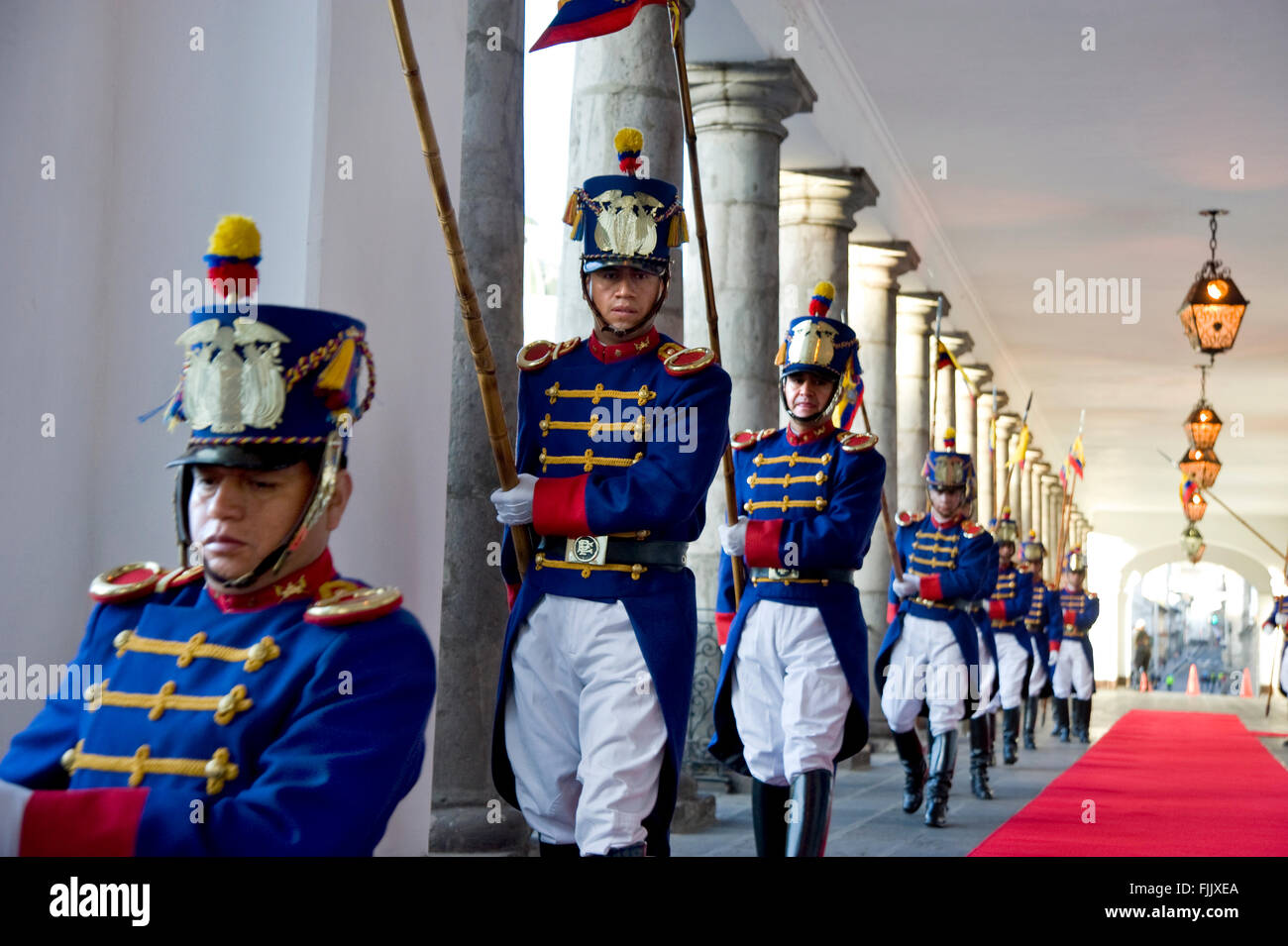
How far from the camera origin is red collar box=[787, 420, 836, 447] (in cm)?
605

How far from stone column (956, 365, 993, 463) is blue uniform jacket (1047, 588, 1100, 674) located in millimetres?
2554

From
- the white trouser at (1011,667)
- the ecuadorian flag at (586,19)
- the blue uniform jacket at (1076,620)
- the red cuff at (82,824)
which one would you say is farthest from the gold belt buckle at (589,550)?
the blue uniform jacket at (1076,620)

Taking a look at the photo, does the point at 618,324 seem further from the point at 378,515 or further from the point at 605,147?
the point at 605,147

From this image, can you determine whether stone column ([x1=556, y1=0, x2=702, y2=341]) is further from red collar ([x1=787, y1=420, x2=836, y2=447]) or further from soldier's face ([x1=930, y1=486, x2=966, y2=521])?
soldier's face ([x1=930, y1=486, x2=966, y2=521])

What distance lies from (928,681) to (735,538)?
132 inches

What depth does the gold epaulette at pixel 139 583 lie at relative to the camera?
2623 millimetres

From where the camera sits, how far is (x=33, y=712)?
10.7 feet

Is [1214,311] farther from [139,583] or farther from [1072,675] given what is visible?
[139,583]

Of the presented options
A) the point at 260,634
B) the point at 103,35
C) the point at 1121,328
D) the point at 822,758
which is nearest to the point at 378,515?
the point at 260,634

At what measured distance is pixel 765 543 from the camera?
5891 mm

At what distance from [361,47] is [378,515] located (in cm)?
103

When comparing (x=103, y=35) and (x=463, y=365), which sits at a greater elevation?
(x=103, y=35)

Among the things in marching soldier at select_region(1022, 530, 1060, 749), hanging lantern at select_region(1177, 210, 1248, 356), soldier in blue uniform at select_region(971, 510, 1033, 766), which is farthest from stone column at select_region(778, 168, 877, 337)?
marching soldier at select_region(1022, 530, 1060, 749)

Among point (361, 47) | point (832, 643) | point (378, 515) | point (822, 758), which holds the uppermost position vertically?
point (361, 47)
